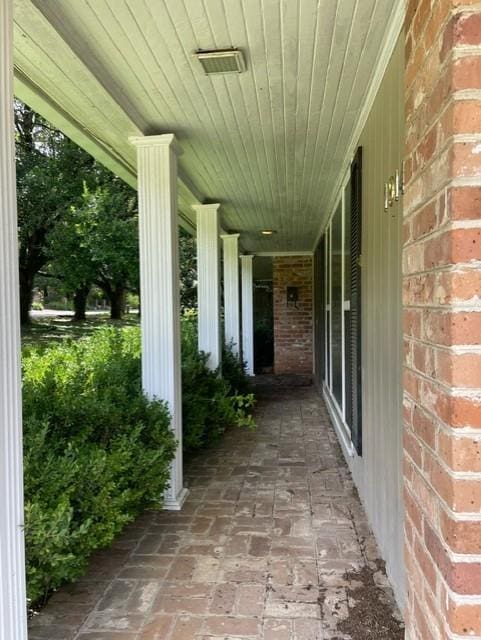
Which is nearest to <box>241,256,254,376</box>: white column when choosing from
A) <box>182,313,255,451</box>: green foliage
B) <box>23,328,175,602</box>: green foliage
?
<box>182,313,255,451</box>: green foliage

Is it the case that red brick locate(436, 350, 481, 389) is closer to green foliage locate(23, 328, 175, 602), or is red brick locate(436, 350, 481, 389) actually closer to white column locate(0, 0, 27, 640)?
white column locate(0, 0, 27, 640)

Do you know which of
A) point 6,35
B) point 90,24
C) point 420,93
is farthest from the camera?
point 90,24

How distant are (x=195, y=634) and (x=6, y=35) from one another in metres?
2.37

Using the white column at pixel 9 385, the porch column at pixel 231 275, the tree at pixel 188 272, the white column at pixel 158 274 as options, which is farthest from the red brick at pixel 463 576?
the tree at pixel 188 272

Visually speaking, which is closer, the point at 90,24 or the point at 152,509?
the point at 90,24

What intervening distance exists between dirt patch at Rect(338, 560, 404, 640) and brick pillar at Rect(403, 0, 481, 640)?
2.94 feet

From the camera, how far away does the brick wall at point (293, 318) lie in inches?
398

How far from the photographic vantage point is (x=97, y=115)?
2980mm

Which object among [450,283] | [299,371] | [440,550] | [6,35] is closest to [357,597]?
[440,550]

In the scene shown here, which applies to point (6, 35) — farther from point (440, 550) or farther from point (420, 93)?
point (440, 550)

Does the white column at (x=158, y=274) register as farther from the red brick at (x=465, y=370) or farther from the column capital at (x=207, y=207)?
the red brick at (x=465, y=370)

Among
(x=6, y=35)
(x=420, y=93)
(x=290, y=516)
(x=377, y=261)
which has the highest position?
(x=6, y=35)

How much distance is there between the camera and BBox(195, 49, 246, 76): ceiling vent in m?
2.29

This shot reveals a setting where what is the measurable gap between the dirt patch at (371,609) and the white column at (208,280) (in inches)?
133
